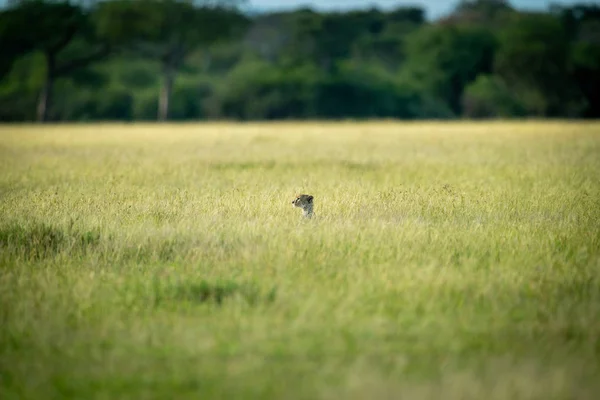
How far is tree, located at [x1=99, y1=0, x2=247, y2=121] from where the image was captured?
59188 millimetres

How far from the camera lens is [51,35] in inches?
2202

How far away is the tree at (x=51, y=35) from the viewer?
5519 centimetres

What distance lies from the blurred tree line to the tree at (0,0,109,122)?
0.08 metres

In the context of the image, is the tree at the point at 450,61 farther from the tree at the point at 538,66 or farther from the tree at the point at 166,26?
the tree at the point at 166,26

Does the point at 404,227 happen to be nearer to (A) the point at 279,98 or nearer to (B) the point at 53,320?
(B) the point at 53,320

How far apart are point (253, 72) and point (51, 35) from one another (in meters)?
19.2

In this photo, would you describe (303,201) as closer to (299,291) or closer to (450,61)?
(299,291)

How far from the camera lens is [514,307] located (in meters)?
6.96

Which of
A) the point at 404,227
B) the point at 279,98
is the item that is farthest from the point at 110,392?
the point at 279,98

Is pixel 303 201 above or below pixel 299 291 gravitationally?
above

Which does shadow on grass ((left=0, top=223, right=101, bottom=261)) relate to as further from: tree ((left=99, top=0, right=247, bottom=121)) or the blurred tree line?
tree ((left=99, top=0, right=247, bottom=121))

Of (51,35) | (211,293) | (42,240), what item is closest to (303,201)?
(42,240)

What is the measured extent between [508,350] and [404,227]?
172 inches

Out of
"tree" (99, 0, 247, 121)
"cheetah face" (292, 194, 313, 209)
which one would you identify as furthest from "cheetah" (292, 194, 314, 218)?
"tree" (99, 0, 247, 121)
